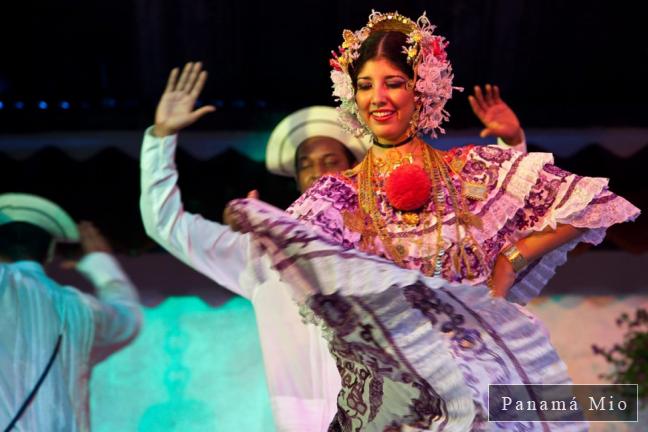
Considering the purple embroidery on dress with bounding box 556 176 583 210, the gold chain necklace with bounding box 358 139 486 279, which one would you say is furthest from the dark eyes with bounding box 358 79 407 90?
the purple embroidery on dress with bounding box 556 176 583 210

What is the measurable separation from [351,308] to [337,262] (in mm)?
125

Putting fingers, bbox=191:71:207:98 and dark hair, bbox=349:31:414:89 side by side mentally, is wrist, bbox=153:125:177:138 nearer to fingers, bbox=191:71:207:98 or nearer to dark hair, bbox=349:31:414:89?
fingers, bbox=191:71:207:98

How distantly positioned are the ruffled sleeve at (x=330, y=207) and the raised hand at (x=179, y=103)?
1.25 m

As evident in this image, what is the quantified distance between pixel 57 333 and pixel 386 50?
219 centimetres

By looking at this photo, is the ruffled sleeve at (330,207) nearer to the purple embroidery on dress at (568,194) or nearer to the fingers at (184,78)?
the purple embroidery on dress at (568,194)

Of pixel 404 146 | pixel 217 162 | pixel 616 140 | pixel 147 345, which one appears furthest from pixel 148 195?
pixel 616 140

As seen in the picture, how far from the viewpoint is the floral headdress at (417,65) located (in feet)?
9.16

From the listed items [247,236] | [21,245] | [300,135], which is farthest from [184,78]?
[21,245]

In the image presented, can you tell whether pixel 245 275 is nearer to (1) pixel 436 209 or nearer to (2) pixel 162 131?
(2) pixel 162 131

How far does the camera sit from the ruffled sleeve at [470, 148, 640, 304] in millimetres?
2549

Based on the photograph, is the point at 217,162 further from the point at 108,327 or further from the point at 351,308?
the point at 351,308

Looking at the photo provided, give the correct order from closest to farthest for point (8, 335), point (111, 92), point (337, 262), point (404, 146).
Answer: point (337, 262)
point (404, 146)
point (8, 335)
point (111, 92)

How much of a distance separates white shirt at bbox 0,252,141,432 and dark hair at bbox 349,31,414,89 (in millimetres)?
1991

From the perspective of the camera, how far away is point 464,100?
4.57 m
